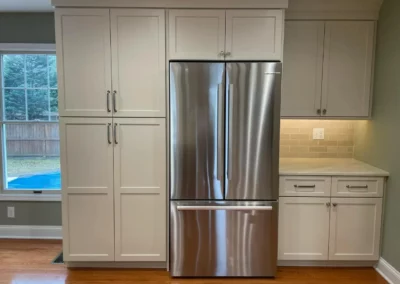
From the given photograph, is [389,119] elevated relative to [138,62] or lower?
lower

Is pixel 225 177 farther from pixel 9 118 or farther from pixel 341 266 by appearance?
pixel 9 118

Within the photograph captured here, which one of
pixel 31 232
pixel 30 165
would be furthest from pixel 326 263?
pixel 30 165

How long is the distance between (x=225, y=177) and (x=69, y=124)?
1341 mm

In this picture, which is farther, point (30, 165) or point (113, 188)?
point (30, 165)

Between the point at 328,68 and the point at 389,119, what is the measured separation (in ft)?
2.22

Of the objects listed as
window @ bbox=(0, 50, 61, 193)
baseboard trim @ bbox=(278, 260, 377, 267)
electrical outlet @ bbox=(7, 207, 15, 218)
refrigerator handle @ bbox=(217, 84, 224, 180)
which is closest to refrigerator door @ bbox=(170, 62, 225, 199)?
refrigerator handle @ bbox=(217, 84, 224, 180)

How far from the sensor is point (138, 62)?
8.31 feet

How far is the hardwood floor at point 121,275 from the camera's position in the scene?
2.58m

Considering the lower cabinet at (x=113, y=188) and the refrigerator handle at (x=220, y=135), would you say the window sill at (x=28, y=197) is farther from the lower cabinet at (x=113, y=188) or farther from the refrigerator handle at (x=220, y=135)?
→ the refrigerator handle at (x=220, y=135)

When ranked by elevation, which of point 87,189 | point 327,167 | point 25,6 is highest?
point 25,6

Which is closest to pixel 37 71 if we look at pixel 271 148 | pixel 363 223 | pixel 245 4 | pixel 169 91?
pixel 169 91

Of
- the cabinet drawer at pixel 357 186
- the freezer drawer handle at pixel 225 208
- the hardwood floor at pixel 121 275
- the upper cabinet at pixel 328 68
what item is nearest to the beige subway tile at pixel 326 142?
the upper cabinet at pixel 328 68

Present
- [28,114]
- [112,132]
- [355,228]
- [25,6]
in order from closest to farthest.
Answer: [112,132] < [355,228] < [25,6] < [28,114]

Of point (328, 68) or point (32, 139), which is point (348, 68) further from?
point (32, 139)
